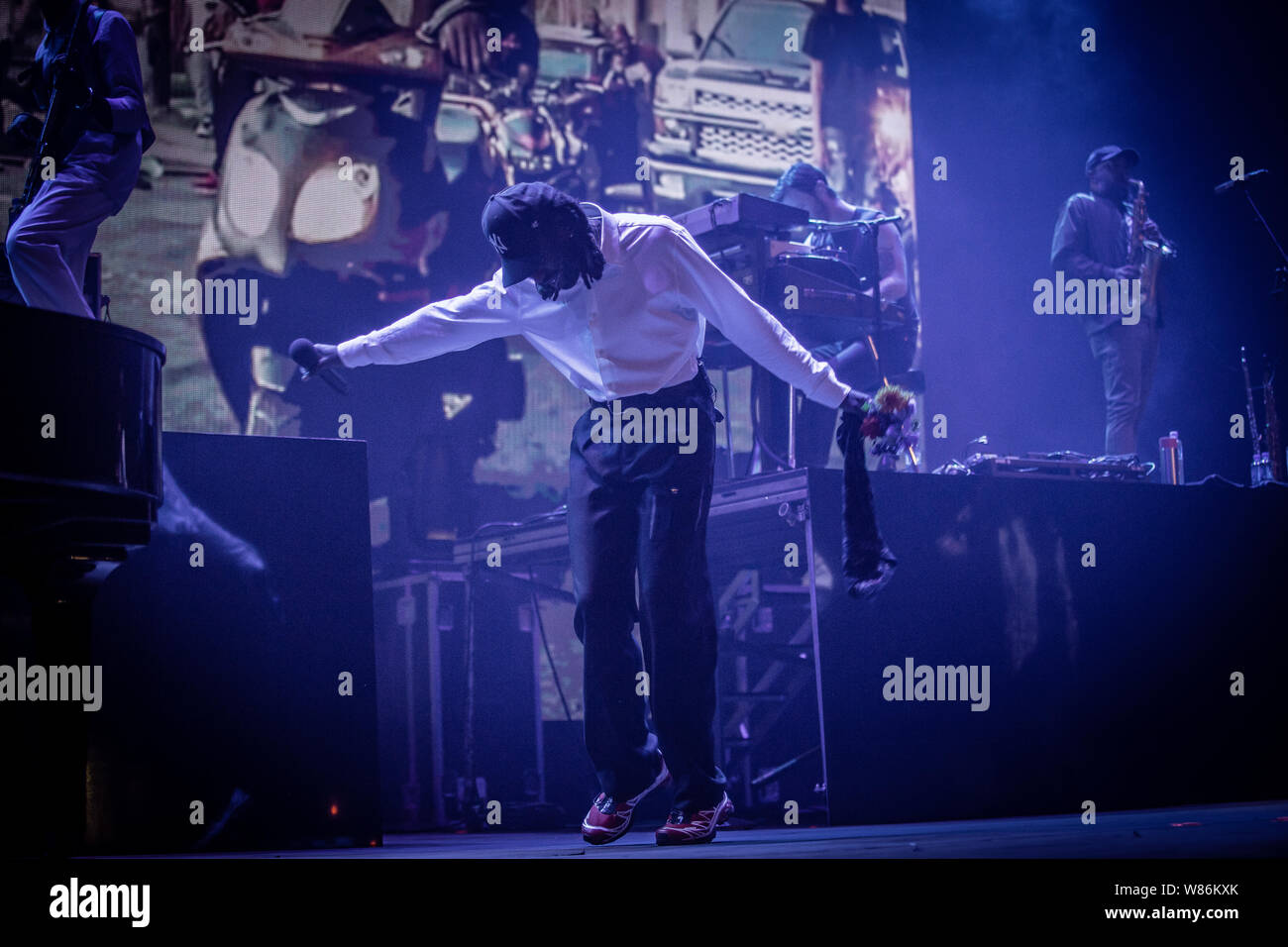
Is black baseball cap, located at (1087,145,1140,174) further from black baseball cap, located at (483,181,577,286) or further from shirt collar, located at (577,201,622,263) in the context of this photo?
black baseball cap, located at (483,181,577,286)

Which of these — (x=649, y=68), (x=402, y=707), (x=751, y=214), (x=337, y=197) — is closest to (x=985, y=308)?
(x=649, y=68)

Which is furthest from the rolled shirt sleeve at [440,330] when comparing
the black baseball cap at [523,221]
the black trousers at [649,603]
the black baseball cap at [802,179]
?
the black baseball cap at [802,179]

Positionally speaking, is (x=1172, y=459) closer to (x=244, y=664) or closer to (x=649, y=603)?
(x=649, y=603)

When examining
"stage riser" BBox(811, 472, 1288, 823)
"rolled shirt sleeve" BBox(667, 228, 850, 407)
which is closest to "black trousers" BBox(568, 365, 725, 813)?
"rolled shirt sleeve" BBox(667, 228, 850, 407)

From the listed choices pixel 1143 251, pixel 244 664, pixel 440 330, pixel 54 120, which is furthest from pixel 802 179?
pixel 244 664

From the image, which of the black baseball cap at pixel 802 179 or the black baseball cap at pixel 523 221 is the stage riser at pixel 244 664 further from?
the black baseball cap at pixel 802 179

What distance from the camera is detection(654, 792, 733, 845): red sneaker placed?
324 cm

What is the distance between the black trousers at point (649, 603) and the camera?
3.39 meters

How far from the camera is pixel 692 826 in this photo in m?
3.28

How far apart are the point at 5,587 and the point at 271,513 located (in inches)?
28.8

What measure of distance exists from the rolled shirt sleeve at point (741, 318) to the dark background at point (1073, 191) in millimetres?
4037

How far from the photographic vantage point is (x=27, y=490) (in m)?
2.78

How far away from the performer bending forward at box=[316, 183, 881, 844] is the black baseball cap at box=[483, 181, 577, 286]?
31 mm
